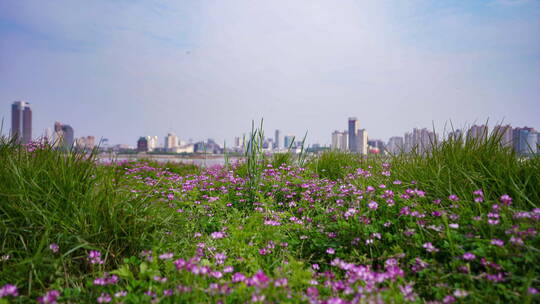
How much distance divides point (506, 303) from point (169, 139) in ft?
135

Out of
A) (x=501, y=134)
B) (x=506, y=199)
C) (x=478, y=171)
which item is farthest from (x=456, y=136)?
(x=506, y=199)

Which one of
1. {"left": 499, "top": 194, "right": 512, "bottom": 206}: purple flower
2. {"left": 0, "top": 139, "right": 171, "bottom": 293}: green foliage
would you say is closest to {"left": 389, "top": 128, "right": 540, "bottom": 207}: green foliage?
{"left": 499, "top": 194, "right": 512, "bottom": 206}: purple flower

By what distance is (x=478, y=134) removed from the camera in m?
3.91

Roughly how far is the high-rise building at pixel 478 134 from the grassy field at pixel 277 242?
0.85 ft

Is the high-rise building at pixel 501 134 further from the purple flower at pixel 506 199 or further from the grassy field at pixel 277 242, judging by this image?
the purple flower at pixel 506 199

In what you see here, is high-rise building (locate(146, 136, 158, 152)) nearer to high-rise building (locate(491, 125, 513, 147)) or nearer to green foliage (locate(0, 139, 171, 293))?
green foliage (locate(0, 139, 171, 293))

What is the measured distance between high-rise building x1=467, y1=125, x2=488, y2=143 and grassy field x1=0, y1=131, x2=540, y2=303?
0.26 metres

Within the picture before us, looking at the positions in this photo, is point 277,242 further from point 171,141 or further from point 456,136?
point 171,141

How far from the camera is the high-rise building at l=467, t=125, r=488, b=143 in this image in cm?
380

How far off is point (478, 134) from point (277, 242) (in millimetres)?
3107

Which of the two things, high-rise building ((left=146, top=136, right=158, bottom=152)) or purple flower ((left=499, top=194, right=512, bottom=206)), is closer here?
purple flower ((left=499, top=194, right=512, bottom=206))

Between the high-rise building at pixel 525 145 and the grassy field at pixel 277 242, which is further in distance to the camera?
the high-rise building at pixel 525 145

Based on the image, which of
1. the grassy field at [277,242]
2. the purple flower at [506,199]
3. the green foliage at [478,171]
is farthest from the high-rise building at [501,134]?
the purple flower at [506,199]

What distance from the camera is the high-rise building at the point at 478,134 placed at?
3.80 m
